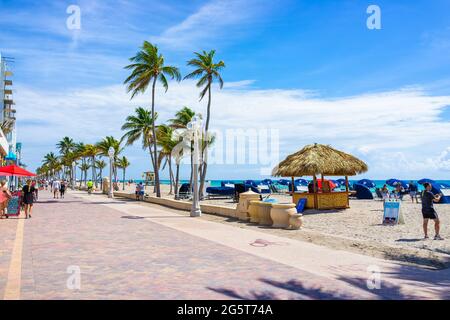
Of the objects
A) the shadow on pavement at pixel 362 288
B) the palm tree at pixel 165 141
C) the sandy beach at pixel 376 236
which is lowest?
the sandy beach at pixel 376 236

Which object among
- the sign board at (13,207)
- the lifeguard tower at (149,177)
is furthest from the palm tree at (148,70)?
the lifeguard tower at (149,177)

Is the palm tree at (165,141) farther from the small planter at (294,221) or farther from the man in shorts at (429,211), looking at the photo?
the man in shorts at (429,211)

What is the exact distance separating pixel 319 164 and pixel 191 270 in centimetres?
1460

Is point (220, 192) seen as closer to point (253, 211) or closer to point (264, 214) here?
point (253, 211)

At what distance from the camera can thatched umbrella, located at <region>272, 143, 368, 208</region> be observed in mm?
20266

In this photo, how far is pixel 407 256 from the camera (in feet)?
27.9

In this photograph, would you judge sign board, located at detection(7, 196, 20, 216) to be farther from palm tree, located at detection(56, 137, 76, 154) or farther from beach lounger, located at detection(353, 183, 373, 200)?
palm tree, located at detection(56, 137, 76, 154)

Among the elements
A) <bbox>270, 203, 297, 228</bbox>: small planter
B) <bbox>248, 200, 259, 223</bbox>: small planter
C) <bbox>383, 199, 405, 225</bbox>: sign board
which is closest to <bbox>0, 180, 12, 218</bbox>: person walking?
<bbox>248, 200, 259, 223</bbox>: small planter

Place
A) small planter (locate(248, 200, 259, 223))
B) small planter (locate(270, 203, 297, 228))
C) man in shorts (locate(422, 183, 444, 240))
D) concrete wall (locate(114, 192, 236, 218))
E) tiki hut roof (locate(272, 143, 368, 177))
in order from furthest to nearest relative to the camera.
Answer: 1. tiki hut roof (locate(272, 143, 368, 177))
2. concrete wall (locate(114, 192, 236, 218))
3. small planter (locate(248, 200, 259, 223))
4. small planter (locate(270, 203, 297, 228))
5. man in shorts (locate(422, 183, 444, 240))

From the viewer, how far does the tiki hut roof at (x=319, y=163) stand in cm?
2027

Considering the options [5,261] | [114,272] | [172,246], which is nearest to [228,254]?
[172,246]

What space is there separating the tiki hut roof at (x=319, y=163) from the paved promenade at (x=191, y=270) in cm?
1003
